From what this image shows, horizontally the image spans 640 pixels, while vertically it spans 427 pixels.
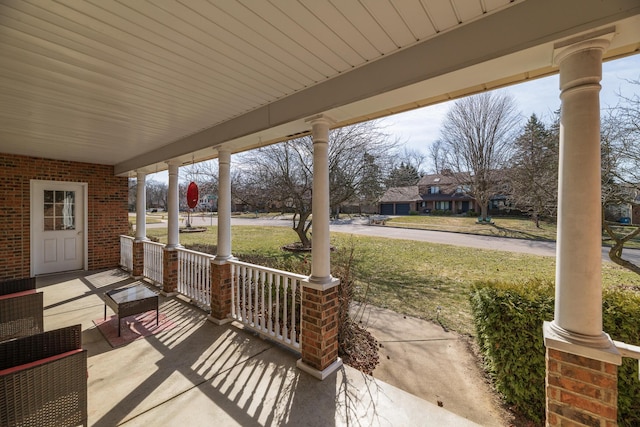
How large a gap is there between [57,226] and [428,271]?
390 inches

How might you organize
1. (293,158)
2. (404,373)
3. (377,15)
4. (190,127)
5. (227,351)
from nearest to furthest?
(377,15), (404,373), (227,351), (190,127), (293,158)

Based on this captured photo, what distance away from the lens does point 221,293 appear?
4125 mm

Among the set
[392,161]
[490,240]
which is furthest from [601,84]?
[490,240]

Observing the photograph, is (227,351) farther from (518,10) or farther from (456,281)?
(456,281)

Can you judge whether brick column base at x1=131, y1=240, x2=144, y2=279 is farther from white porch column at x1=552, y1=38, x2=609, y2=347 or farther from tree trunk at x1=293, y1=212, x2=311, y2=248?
white porch column at x1=552, y1=38, x2=609, y2=347

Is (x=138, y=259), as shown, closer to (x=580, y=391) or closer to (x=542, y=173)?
(x=580, y=391)

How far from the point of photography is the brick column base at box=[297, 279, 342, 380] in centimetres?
286

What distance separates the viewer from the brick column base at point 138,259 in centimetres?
646

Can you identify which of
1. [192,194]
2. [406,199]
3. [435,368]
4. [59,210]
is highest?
[406,199]

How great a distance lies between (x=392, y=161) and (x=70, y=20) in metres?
8.33

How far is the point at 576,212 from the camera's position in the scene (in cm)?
159

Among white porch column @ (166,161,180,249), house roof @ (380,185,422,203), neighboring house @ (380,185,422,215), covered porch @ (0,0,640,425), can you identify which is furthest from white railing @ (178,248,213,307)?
house roof @ (380,185,422,203)

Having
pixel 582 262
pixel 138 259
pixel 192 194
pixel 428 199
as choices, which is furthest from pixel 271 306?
pixel 428 199

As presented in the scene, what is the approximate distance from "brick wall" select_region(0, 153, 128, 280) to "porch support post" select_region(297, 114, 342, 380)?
7097mm
